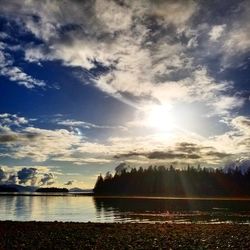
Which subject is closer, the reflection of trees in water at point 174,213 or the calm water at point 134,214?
the calm water at point 134,214

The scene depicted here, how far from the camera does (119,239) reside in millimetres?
36188

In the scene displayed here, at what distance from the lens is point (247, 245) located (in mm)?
31891

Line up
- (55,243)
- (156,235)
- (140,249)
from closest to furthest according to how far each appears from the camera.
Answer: (140,249), (55,243), (156,235)

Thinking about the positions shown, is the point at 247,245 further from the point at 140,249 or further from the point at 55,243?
the point at 55,243

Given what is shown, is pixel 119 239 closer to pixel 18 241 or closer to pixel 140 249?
pixel 140 249

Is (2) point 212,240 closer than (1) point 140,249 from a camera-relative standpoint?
No

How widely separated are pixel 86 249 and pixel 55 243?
176 inches

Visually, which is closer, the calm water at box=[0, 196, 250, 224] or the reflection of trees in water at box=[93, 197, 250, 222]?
the calm water at box=[0, 196, 250, 224]

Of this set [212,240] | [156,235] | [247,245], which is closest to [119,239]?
[156,235]

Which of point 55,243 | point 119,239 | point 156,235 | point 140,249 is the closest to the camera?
point 140,249

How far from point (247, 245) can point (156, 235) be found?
999cm

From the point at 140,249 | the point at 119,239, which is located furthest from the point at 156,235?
the point at 140,249

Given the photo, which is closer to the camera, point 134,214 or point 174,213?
point 134,214

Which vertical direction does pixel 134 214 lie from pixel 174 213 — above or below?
above
